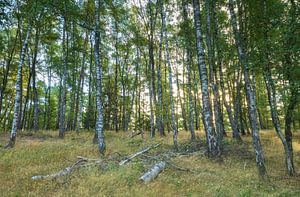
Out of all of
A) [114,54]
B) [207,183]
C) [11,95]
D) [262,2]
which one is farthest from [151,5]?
[11,95]

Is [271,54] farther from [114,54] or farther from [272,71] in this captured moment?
[114,54]

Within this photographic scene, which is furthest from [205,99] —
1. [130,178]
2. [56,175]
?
[56,175]

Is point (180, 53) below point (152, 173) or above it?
above

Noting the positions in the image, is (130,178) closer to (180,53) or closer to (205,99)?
(205,99)

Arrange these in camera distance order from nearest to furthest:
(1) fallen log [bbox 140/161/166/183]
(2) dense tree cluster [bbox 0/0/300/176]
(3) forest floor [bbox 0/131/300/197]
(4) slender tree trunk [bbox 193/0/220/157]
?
(3) forest floor [bbox 0/131/300/197] → (1) fallen log [bbox 140/161/166/183] → (2) dense tree cluster [bbox 0/0/300/176] → (4) slender tree trunk [bbox 193/0/220/157]

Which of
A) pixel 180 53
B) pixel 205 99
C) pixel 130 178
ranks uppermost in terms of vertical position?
pixel 180 53

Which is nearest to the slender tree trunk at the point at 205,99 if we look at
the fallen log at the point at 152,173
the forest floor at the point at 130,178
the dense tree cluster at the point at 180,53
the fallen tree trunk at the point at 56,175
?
the dense tree cluster at the point at 180,53

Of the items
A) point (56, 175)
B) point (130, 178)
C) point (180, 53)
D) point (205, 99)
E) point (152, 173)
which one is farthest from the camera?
point (180, 53)

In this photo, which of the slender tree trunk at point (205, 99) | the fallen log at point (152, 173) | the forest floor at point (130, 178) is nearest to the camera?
the forest floor at point (130, 178)

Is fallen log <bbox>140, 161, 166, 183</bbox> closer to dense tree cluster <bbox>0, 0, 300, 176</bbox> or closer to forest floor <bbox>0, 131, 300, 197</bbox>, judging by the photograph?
forest floor <bbox>0, 131, 300, 197</bbox>

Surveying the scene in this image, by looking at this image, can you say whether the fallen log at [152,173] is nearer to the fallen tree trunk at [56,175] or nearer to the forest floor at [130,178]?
the forest floor at [130,178]

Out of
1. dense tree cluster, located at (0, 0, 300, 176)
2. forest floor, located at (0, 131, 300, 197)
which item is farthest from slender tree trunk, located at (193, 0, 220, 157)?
forest floor, located at (0, 131, 300, 197)

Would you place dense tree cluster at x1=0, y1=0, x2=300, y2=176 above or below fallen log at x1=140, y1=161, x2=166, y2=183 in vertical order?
above

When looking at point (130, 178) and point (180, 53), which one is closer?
point (130, 178)
